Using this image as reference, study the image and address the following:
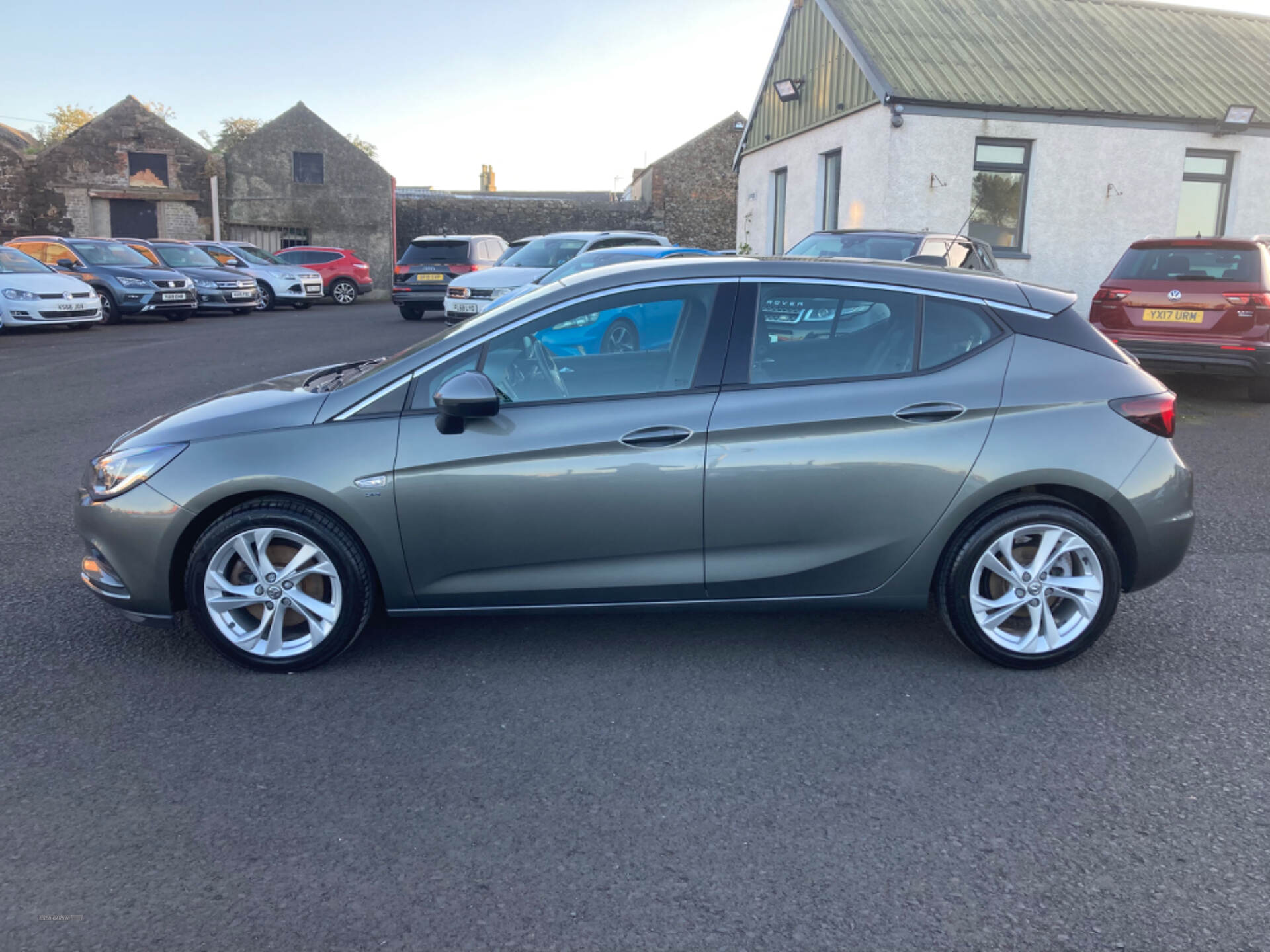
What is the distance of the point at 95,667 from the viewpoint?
401 centimetres

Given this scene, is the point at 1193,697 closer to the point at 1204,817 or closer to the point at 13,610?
the point at 1204,817

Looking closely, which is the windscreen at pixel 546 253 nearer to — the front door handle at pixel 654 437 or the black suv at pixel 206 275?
the black suv at pixel 206 275

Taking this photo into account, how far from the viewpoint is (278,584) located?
393cm

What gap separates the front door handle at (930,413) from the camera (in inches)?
155

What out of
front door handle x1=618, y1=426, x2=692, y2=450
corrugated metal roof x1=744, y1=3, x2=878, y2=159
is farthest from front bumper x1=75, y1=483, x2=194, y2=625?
corrugated metal roof x1=744, y1=3, x2=878, y2=159

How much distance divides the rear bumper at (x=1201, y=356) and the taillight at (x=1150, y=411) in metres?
6.40

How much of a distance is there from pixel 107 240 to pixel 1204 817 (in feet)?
78.9

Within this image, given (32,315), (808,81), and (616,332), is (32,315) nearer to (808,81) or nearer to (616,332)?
(808,81)

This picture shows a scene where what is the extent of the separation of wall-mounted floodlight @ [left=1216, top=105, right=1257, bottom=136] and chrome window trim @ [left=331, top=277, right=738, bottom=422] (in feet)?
58.0

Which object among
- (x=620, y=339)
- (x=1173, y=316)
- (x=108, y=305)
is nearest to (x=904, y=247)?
(x=1173, y=316)

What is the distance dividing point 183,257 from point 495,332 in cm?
2322

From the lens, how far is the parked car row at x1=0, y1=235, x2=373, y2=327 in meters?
18.0

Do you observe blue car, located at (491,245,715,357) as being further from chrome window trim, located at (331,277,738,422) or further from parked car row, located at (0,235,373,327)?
parked car row, located at (0,235,373,327)

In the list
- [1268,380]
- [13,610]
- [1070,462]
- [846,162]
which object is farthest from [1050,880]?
[846,162]
